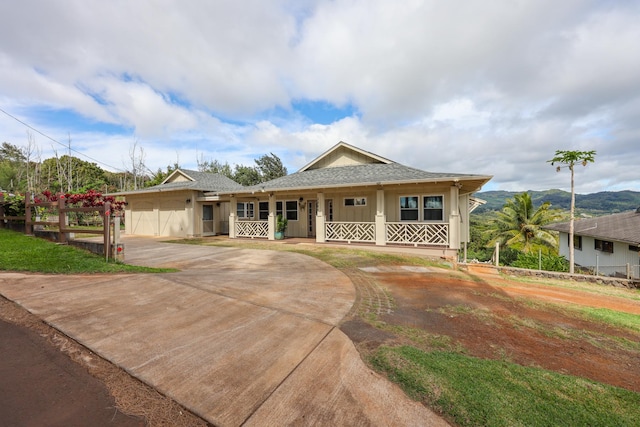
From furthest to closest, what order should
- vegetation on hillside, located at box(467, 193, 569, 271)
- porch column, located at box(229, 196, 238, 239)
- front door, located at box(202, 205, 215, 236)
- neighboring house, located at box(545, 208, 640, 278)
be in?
vegetation on hillside, located at box(467, 193, 569, 271) < front door, located at box(202, 205, 215, 236) < porch column, located at box(229, 196, 238, 239) < neighboring house, located at box(545, 208, 640, 278)

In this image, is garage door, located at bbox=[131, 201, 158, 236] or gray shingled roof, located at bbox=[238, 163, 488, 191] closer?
gray shingled roof, located at bbox=[238, 163, 488, 191]

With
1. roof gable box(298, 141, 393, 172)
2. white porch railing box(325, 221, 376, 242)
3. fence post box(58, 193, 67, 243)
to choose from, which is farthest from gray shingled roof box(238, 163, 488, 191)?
fence post box(58, 193, 67, 243)

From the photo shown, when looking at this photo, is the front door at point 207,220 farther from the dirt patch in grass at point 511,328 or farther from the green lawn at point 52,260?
the dirt patch in grass at point 511,328

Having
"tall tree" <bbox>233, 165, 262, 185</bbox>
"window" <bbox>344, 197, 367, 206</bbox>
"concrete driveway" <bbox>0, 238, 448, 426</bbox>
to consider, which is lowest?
"concrete driveway" <bbox>0, 238, 448, 426</bbox>

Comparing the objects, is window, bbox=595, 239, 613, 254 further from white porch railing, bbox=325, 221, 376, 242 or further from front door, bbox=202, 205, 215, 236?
front door, bbox=202, 205, 215, 236

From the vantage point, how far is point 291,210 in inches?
630

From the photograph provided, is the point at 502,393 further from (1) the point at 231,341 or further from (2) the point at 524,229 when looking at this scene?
(2) the point at 524,229

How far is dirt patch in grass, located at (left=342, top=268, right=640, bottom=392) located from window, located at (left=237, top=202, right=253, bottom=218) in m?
12.0

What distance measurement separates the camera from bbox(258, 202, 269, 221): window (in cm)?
1638

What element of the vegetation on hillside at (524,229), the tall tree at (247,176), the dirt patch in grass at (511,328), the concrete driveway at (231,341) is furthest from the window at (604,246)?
the tall tree at (247,176)

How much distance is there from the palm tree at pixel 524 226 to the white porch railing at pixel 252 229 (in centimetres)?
2060

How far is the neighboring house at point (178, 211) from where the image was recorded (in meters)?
17.2

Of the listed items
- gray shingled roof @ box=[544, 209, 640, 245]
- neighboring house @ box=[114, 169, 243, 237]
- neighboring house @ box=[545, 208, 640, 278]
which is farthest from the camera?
neighboring house @ box=[114, 169, 243, 237]

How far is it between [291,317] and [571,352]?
379cm
